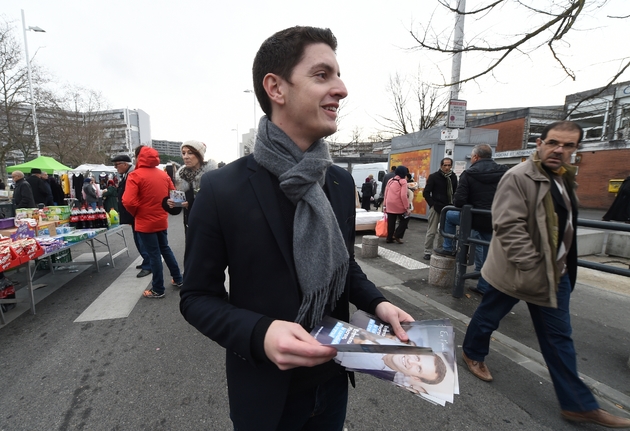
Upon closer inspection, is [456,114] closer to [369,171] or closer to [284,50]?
[284,50]

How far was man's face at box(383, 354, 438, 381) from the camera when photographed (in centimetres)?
87

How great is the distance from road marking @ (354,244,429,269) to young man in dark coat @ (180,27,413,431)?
17.1ft

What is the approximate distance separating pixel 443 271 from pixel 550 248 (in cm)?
267

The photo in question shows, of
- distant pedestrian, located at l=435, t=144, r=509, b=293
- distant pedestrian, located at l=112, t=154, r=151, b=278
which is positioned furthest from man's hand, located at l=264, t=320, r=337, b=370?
distant pedestrian, located at l=112, t=154, r=151, b=278

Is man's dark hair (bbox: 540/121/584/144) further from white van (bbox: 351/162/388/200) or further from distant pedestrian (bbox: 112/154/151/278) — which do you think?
white van (bbox: 351/162/388/200)

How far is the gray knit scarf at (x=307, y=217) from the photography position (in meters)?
1.03

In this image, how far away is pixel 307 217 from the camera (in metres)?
1.05

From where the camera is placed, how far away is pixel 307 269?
1.03 m

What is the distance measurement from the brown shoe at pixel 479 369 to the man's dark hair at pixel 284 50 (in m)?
2.88

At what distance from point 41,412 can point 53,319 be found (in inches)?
78.2

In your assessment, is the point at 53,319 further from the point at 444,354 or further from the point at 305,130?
the point at 444,354

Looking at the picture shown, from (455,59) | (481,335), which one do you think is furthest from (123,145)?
(481,335)

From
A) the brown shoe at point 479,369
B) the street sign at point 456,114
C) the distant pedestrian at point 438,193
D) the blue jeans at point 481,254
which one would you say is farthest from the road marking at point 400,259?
the street sign at point 456,114

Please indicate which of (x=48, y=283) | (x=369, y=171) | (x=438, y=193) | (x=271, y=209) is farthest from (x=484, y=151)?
(x=369, y=171)
